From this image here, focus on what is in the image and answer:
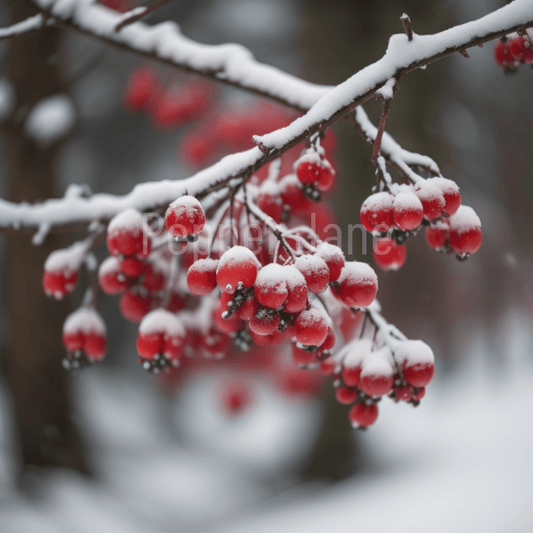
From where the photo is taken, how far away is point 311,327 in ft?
2.24

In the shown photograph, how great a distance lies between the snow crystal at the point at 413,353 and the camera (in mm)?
840

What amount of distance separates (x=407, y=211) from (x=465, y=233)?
0.70 ft

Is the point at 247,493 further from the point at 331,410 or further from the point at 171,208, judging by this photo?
the point at 171,208

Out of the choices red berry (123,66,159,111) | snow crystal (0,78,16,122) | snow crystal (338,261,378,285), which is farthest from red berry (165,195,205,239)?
red berry (123,66,159,111)

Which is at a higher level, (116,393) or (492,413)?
(116,393)

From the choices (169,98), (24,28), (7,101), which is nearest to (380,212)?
(24,28)

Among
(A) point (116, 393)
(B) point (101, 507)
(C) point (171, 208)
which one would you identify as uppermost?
(A) point (116, 393)

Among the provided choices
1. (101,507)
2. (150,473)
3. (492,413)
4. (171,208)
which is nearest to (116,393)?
(150,473)

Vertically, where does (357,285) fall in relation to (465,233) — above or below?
below

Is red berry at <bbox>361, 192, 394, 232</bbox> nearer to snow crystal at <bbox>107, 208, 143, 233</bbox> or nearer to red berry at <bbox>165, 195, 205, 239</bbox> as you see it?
red berry at <bbox>165, 195, 205, 239</bbox>

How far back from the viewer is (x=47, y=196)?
209 cm

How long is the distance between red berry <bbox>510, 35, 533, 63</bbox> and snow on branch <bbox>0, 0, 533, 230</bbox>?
0.80 feet

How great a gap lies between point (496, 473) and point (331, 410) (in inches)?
35.5

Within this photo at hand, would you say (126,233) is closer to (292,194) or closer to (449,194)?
(292,194)
